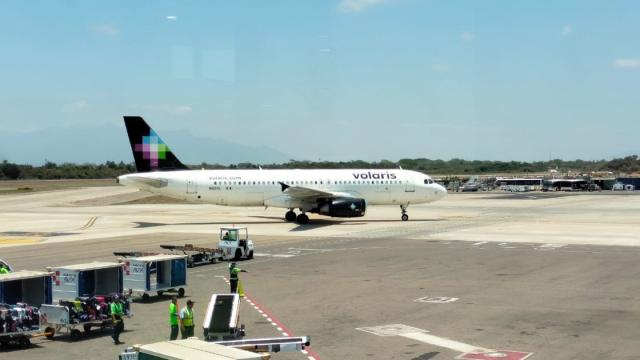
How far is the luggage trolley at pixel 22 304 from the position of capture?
19344 mm

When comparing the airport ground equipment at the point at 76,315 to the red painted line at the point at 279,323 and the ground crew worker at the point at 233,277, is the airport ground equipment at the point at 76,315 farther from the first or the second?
the ground crew worker at the point at 233,277

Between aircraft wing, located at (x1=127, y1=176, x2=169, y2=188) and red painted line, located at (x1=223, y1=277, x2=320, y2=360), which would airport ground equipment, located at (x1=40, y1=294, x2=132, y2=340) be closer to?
red painted line, located at (x1=223, y1=277, x2=320, y2=360)

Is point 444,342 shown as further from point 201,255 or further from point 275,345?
point 201,255

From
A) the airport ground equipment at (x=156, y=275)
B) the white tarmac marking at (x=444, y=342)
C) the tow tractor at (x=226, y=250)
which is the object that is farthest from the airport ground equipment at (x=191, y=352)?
the tow tractor at (x=226, y=250)

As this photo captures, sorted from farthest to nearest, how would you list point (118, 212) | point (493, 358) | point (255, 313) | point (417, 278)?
point (118, 212)
point (417, 278)
point (255, 313)
point (493, 358)

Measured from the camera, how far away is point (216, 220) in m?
69.1

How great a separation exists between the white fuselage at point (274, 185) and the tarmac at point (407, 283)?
2431 millimetres

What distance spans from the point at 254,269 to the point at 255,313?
36.5ft

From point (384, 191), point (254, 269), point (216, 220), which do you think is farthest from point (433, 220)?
point (254, 269)

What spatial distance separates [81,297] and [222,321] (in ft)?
20.1

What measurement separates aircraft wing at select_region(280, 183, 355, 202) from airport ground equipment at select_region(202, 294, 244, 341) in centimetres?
4073

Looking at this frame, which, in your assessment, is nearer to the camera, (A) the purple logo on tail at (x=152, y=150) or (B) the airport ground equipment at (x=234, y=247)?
(B) the airport ground equipment at (x=234, y=247)

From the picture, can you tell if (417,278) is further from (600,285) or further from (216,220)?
(216,220)

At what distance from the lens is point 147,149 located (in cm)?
6475
